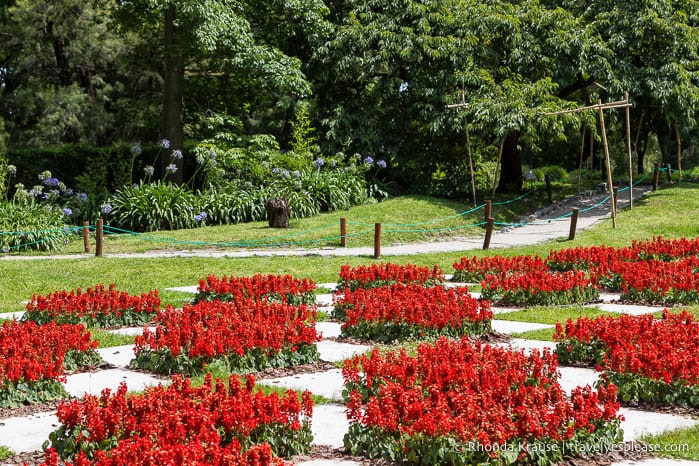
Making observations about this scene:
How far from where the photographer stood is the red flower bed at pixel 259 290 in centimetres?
1103

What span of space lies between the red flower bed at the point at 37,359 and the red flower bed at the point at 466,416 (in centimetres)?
243

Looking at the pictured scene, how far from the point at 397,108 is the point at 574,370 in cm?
1988

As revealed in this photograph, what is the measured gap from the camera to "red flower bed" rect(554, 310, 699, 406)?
21.0 feet

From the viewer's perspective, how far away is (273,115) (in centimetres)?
3425

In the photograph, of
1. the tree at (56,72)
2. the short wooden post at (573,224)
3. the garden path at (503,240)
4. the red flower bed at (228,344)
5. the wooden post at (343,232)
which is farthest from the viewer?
the tree at (56,72)

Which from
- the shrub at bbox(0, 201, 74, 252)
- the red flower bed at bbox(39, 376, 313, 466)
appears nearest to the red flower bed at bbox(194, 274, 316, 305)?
the red flower bed at bbox(39, 376, 313, 466)

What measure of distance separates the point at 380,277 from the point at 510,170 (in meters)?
17.6

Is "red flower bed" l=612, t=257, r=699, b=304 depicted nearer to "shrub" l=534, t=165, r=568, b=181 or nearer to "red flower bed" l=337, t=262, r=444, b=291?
"red flower bed" l=337, t=262, r=444, b=291

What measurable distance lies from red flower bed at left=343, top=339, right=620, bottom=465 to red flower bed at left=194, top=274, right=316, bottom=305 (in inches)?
196

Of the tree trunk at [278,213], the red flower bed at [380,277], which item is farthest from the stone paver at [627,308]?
the tree trunk at [278,213]

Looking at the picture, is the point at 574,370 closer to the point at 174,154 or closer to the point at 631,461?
the point at 631,461

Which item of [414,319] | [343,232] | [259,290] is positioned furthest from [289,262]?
[414,319]

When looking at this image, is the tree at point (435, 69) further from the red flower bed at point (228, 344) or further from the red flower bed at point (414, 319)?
the red flower bed at point (228, 344)

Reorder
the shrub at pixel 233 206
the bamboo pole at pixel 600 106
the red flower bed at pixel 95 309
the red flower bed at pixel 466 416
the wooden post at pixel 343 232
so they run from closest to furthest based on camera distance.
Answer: the red flower bed at pixel 466 416 → the red flower bed at pixel 95 309 → the wooden post at pixel 343 232 → the bamboo pole at pixel 600 106 → the shrub at pixel 233 206
